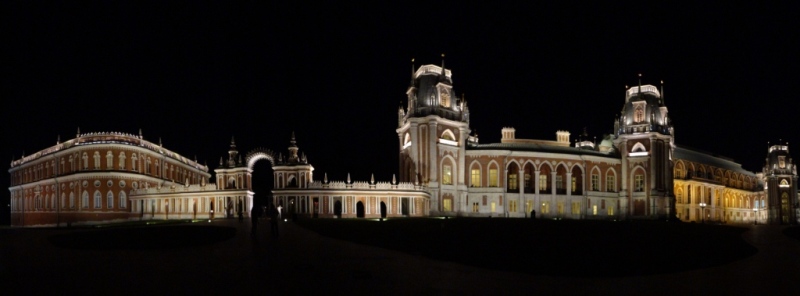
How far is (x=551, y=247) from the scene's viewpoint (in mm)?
29219

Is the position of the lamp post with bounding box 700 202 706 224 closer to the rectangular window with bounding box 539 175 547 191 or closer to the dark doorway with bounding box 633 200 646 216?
the dark doorway with bounding box 633 200 646 216

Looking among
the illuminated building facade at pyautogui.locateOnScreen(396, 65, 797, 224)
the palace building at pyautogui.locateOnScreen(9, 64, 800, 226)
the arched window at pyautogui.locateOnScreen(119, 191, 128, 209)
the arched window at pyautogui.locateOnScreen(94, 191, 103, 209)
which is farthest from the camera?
the arched window at pyautogui.locateOnScreen(119, 191, 128, 209)

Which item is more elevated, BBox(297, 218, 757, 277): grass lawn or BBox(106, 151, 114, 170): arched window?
BBox(106, 151, 114, 170): arched window

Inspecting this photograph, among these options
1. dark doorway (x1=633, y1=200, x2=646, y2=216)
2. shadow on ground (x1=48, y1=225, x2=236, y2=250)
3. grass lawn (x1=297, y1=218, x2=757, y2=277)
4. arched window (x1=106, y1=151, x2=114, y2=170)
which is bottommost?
dark doorway (x1=633, y1=200, x2=646, y2=216)

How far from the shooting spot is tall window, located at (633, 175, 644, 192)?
88250mm

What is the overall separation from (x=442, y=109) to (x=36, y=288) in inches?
2481

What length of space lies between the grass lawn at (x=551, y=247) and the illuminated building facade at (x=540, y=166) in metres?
31.9

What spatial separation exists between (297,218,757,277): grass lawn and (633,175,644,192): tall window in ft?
152

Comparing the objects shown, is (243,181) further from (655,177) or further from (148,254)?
(655,177)

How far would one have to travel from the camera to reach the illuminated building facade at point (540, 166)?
7600cm

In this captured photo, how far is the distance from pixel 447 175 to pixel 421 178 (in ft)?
14.8

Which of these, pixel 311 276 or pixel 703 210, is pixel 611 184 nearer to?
pixel 703 210

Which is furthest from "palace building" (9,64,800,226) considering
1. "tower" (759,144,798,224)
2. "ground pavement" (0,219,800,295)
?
"ground pavement" (0,219,800,295)

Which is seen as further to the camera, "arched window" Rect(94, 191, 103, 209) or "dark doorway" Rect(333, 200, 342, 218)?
"arched window" Rect(94, 191, 103, 209)
